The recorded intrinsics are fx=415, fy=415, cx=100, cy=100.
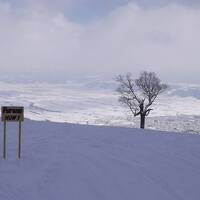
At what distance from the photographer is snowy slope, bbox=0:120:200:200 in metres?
11.5

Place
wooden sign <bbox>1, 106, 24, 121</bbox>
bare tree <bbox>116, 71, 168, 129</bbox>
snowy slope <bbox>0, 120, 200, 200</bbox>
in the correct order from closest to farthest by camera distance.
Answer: snowy slope <bbox>0, 120, 200, 200</bbox> → wooden sign <bbox>1, 106, 24, 121</bbox> → bare tree <bbox>116, 71, 168, 129</bbox>

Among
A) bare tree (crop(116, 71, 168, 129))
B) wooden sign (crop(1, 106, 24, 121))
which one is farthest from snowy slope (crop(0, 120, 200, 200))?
bare tree (crop(116, 71, 168, 129))

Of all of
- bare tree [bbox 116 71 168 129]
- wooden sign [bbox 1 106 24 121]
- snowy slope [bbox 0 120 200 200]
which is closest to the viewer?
snowy slope [bbox 0 120 200 200]

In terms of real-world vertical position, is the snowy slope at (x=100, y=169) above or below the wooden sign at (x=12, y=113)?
below

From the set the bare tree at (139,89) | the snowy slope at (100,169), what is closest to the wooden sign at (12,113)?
the snowy slope at (100,169)

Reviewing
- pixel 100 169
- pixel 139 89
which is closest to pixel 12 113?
pixel 100 169

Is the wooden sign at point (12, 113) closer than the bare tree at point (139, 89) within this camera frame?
Yes

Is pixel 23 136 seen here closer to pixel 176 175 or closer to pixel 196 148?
pixel 196 148

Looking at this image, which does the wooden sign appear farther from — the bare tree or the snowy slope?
the bare tree

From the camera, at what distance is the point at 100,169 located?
46.6ft

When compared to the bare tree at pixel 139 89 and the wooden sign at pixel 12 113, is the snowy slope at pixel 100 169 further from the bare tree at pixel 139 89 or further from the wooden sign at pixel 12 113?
the bare tree at pixel 139 89

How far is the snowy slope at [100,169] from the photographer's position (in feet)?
37.9

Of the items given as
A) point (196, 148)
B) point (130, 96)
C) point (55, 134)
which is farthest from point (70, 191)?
point (130, 96)

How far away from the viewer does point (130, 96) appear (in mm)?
47062
